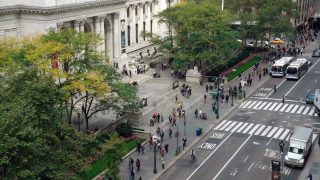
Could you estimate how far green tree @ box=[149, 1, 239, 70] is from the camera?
3162 inches

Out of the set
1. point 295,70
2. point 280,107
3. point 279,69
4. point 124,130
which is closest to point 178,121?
point 124,130

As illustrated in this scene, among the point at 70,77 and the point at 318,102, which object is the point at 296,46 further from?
the point at 70,77

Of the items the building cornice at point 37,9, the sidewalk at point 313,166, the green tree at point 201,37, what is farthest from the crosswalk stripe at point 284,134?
the building cornice at point 37,9

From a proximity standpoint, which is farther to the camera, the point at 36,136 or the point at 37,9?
the point at 37,9

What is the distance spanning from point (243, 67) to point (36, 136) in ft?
213

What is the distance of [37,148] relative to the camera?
31.2 meters

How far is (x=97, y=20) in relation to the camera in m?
78.8

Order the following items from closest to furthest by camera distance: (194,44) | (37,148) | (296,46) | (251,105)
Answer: (37,148) → (251,105) → (194,44) → (296,46)

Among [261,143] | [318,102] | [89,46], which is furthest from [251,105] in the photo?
[89,46]

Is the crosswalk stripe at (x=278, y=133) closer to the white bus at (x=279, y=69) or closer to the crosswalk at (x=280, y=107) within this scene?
the crosswalk at (x=280, y=107)

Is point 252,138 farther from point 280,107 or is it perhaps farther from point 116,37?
point 116,37

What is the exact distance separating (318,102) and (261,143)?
42.3ft

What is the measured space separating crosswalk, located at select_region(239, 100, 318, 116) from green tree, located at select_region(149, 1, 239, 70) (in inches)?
483

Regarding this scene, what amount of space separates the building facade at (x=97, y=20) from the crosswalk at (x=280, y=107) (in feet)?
68.2
